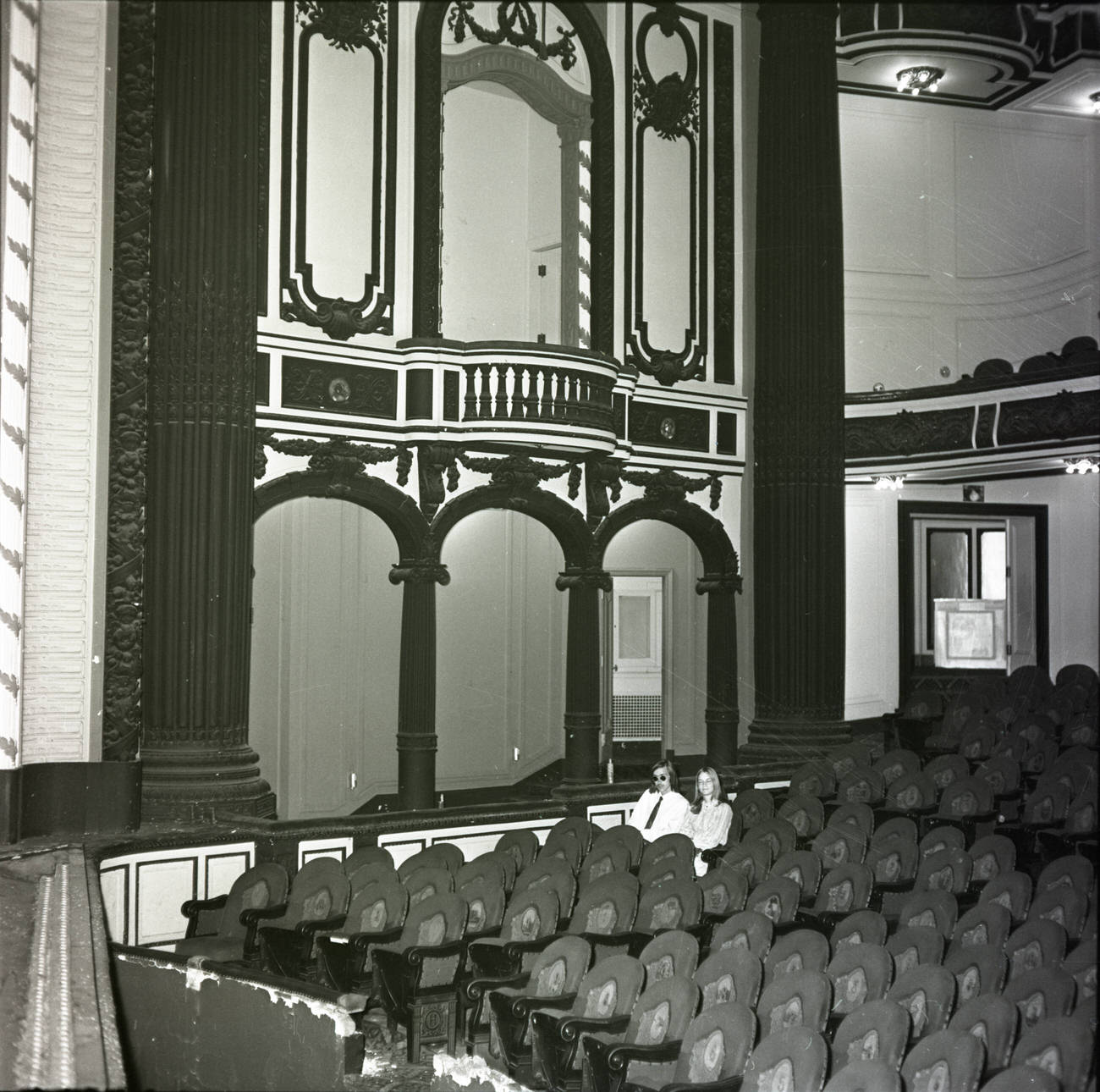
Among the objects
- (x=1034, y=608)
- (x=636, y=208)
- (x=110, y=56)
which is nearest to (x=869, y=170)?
(x=636, y=208)

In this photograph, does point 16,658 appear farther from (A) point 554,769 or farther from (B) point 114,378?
(A) point 554,769

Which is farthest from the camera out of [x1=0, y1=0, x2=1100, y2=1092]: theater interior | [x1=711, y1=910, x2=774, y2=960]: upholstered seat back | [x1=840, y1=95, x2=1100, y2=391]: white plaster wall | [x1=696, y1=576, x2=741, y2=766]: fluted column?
[x1=840, y1=95, x2=1100, y2=391]: white plaster wall

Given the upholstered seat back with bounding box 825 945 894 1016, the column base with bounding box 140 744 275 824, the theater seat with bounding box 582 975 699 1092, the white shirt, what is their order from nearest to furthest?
the theater seat with bounding box 582 975 699 1092, the upholstered seat back with bounding box 825 945 894 1016, the white shirt, the column base with bounding box 140 744 275 824

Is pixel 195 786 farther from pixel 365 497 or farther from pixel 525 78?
pixel 525 78

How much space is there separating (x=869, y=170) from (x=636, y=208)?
4141mm

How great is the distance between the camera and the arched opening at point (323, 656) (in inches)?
438

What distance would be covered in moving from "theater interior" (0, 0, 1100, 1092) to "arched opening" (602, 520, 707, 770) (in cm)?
5

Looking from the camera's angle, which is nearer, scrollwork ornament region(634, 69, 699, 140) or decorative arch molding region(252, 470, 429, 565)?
decorative arch molding region(252, 470, 429, 565)

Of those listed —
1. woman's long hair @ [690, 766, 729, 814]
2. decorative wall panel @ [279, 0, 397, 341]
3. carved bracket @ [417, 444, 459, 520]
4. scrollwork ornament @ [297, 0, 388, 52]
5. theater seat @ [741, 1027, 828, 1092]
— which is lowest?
theater seat @ [741, 1027, 828, 1092]

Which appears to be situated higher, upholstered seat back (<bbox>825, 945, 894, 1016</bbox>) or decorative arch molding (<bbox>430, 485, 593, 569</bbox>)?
decorative arch molding (<bbox>430, 485, 593, 569</bbox>)

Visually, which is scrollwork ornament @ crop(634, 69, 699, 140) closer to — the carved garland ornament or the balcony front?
the balcony front

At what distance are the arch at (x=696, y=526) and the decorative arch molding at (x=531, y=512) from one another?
0.28 m

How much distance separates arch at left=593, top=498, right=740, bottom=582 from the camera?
37.7ft

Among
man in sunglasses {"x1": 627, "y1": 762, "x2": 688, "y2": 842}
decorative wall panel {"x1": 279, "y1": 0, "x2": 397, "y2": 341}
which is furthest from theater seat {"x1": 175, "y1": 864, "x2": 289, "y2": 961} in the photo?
decorative wall panel {"x1": 279, "y1": 0, "x2": 397, "y2": 341}
